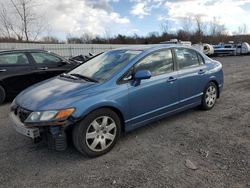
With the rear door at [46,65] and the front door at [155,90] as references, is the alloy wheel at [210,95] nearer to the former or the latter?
the front door at [155,90]

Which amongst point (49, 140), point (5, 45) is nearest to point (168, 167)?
point (49, 140)

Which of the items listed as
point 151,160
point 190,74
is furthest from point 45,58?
point 151,160

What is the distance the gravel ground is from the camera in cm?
313

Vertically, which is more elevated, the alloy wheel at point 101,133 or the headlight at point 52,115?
the headlight at point 52,115

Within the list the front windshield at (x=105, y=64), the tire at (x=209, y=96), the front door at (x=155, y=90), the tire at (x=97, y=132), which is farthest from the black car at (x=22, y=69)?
the tire at (x=97, y=132)

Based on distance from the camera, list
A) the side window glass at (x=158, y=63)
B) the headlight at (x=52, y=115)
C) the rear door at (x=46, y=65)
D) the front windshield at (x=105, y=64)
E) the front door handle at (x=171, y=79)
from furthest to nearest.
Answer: the rear door at (x=46, y=65) → the front door handle at (x=171, y=79) → the side window glass at (x=158, y=63) → the front windshield at (x=105, y=64) → the headlight at (x=52, y=115)

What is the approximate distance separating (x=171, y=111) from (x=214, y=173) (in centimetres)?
174

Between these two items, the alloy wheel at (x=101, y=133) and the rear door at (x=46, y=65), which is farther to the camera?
the rear door at (x=46, y=65)

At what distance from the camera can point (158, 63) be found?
4641 millimetres

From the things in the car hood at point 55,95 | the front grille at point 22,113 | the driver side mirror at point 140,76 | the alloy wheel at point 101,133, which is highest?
the driver side mirror at point 140,76

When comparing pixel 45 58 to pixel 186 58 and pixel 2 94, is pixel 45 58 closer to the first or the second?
pixel 2 94

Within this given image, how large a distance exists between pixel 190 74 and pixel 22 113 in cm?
311

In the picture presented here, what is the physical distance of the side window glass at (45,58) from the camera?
7594 millimetres

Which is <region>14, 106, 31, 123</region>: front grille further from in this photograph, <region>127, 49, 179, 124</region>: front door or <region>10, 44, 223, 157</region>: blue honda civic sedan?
<region>127, 49, 179, 124</region>: front door
